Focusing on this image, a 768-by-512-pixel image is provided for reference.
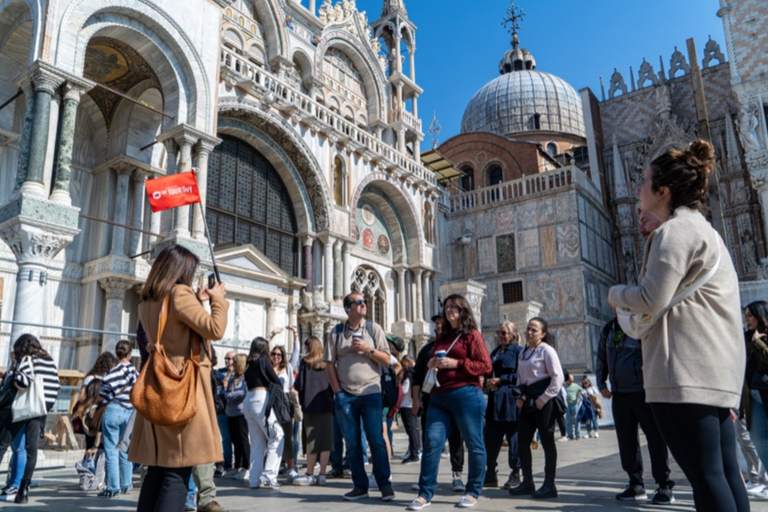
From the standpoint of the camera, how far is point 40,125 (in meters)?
10.2

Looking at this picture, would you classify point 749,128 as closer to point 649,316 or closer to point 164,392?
point 649,316

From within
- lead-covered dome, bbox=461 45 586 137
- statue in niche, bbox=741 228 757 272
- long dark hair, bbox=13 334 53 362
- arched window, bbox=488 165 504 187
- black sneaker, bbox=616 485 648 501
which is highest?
lead-covered dome, bbox=461 45 586 137

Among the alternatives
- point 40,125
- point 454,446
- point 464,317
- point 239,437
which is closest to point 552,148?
point 40,125

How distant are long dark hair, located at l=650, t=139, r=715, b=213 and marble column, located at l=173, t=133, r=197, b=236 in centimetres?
1072

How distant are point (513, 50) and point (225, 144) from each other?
3838cm

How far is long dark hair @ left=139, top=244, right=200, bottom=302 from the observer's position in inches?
129

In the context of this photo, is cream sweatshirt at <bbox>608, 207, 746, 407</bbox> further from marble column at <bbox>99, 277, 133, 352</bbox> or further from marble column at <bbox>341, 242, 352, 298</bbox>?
marble column at <bbox>341, 242, 352, 298</bbox>

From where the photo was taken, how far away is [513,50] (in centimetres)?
4916

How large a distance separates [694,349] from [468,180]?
3127 cm

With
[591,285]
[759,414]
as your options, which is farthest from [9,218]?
[591,285]

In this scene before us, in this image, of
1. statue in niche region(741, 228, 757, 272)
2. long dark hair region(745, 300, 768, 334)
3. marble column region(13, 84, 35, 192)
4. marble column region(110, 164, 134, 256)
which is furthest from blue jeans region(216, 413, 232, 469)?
statue in niche region(741, 228, 757, 272)

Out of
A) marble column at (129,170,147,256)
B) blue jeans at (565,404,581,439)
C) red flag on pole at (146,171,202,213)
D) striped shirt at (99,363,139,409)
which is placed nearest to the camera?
striped shirt at (99,363,139,409)

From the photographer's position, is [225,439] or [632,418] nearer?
[632,418]

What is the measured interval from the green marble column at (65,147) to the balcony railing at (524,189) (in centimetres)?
1772
